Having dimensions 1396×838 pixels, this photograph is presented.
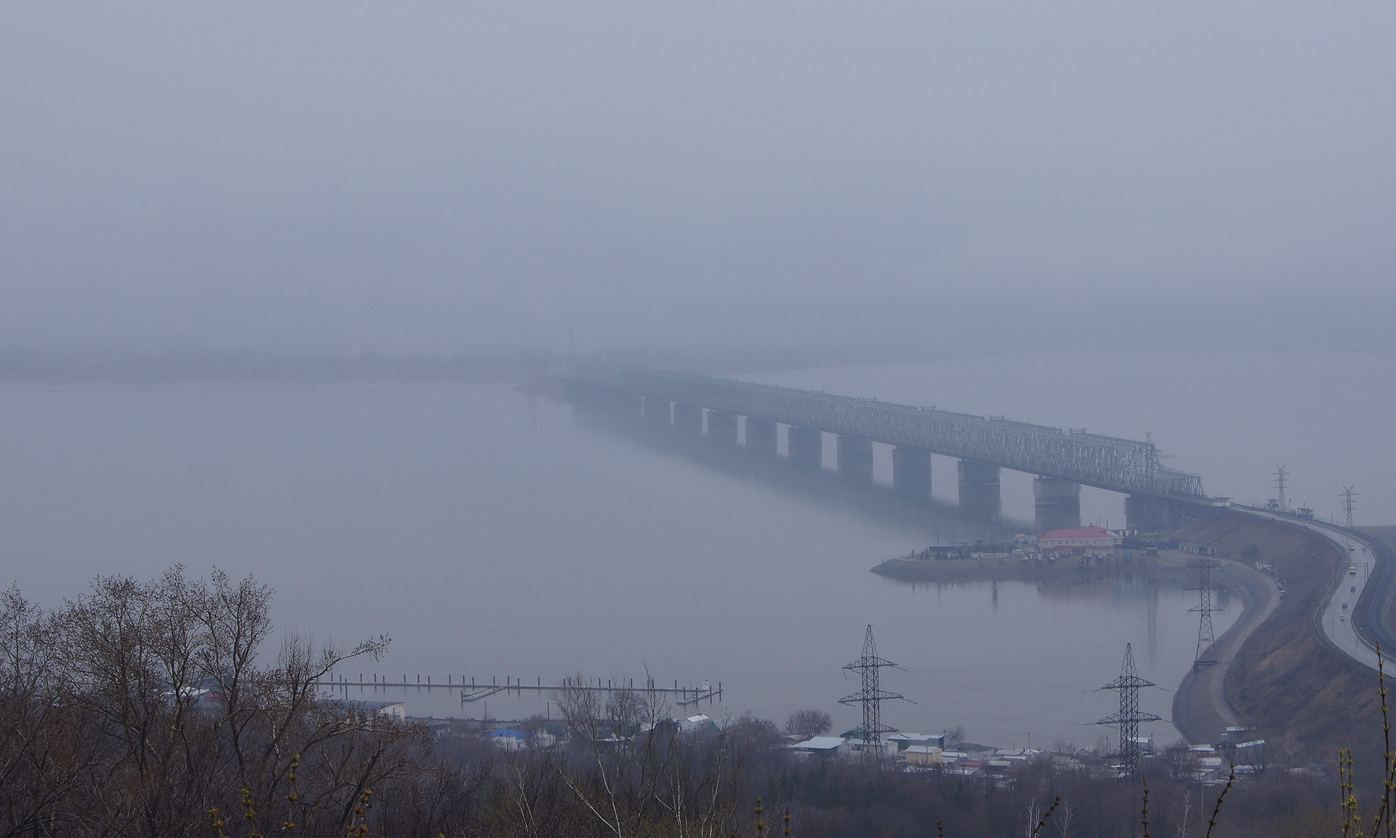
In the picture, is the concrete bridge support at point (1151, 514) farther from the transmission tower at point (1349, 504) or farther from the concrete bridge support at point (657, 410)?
the concrete bridge support at point (657, 410)

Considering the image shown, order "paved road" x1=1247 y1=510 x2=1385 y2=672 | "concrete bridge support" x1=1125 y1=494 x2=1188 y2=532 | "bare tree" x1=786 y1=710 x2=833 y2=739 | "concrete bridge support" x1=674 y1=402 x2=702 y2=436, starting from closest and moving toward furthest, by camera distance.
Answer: "bare tree" x1=786 y1=710 x2=833 y2=739, "paved road" x1=1247 y1=510 x2=1385 y2=672, "concrete bridge support" x1=1125 y1=494 x2=1188 y2=532, "concrete bridge support" x1=674 y1=402 x2=702 y2=436

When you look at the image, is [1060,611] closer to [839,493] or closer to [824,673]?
[824,673]

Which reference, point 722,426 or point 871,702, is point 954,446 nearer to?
point 722,426

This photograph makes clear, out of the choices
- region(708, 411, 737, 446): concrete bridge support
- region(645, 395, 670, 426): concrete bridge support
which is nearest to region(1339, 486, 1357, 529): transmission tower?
region(708, 411, 737, 446): concrete bridge support

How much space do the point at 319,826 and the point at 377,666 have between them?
5.82 m

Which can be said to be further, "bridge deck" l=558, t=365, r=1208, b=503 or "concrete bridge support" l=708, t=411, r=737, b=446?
"concrete bridge support" l=708, t=411, r=737, b=446

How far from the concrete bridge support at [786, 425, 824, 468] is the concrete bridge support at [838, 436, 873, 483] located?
0.86m

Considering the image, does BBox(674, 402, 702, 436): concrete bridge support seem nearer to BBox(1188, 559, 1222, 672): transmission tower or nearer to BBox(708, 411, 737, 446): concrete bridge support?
BBox(708, 411, 737, 446): concrete bridge support

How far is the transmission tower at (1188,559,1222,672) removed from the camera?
721cm

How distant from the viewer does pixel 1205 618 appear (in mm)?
8492

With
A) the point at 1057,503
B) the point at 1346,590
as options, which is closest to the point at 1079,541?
the point at 1057,503

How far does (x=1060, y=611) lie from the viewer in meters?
9.24

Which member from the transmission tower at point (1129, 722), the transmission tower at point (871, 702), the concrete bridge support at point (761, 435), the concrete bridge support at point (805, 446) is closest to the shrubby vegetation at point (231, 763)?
the transmission tower at point (1129, 722)

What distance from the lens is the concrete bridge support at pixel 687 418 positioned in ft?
81.7
